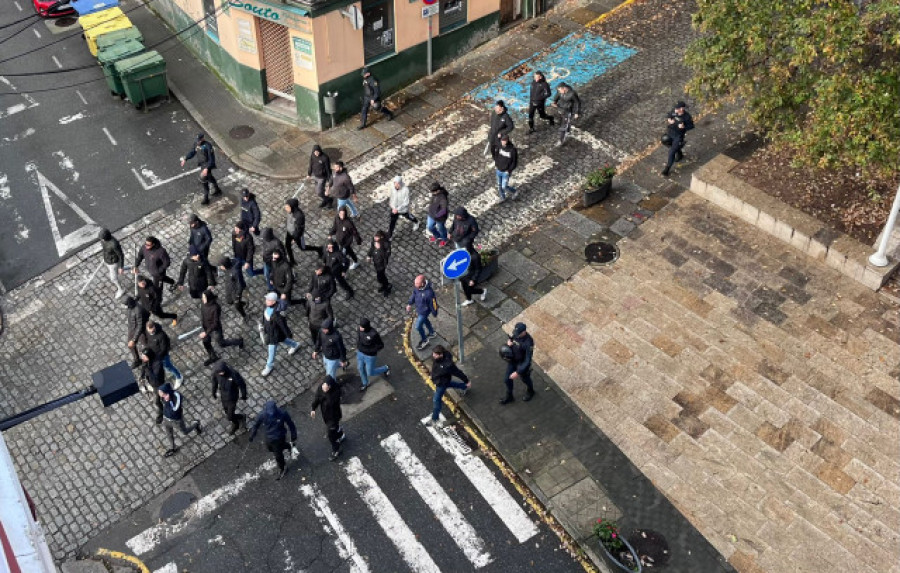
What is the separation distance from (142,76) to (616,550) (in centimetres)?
1757

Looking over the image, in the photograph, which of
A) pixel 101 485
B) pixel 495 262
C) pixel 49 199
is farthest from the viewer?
pixel 49 199

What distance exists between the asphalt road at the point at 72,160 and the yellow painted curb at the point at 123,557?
7.57 meters

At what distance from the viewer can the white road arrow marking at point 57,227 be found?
19.1m

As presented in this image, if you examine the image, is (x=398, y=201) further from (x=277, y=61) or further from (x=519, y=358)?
(x=277, y=61)

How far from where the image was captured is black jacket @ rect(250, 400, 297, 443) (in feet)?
42.8

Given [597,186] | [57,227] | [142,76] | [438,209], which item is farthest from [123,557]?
[142,76]

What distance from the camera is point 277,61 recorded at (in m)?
22.5

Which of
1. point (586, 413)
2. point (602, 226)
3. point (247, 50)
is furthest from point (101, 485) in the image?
point (247, 50)

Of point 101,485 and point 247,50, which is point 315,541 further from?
point 247,50

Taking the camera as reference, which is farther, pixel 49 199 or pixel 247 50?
pixel 247 50

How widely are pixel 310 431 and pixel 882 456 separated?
9439 millimetres

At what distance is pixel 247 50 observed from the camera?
73.7ft

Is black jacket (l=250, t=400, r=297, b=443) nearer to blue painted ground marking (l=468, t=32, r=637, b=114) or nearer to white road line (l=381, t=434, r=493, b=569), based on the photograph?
white road line (l=381, t=434, r=493, b=569)

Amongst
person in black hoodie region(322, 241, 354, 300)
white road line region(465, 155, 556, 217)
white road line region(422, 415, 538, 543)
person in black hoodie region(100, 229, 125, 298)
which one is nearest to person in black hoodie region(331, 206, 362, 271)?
person in black hoodie region(322, 241, 354, 300)
